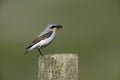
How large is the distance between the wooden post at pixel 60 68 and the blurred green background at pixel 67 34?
15.3 feet

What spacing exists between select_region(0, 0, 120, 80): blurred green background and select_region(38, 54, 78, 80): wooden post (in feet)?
15.3

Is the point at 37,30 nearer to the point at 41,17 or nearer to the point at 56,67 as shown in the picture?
Answer: the point at 41,17

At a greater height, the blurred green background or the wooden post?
the blurred green background

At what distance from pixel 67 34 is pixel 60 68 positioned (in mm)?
7914

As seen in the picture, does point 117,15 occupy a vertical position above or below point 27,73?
above

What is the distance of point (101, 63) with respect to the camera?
33.5ft

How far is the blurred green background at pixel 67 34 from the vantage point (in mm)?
9797

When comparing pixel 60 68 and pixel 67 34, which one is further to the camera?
pixel 67 34

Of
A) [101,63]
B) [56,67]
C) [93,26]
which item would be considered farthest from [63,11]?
[56,67]

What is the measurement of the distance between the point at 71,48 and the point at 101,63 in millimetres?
647

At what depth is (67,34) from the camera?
39.0 ft

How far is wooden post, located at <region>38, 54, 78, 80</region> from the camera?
3.97m

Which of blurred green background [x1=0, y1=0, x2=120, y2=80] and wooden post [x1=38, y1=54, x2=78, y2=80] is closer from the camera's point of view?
wooden post [x1=38, y1=54, x2=78, y2=80]

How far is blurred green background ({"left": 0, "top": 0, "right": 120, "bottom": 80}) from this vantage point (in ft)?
32.1
